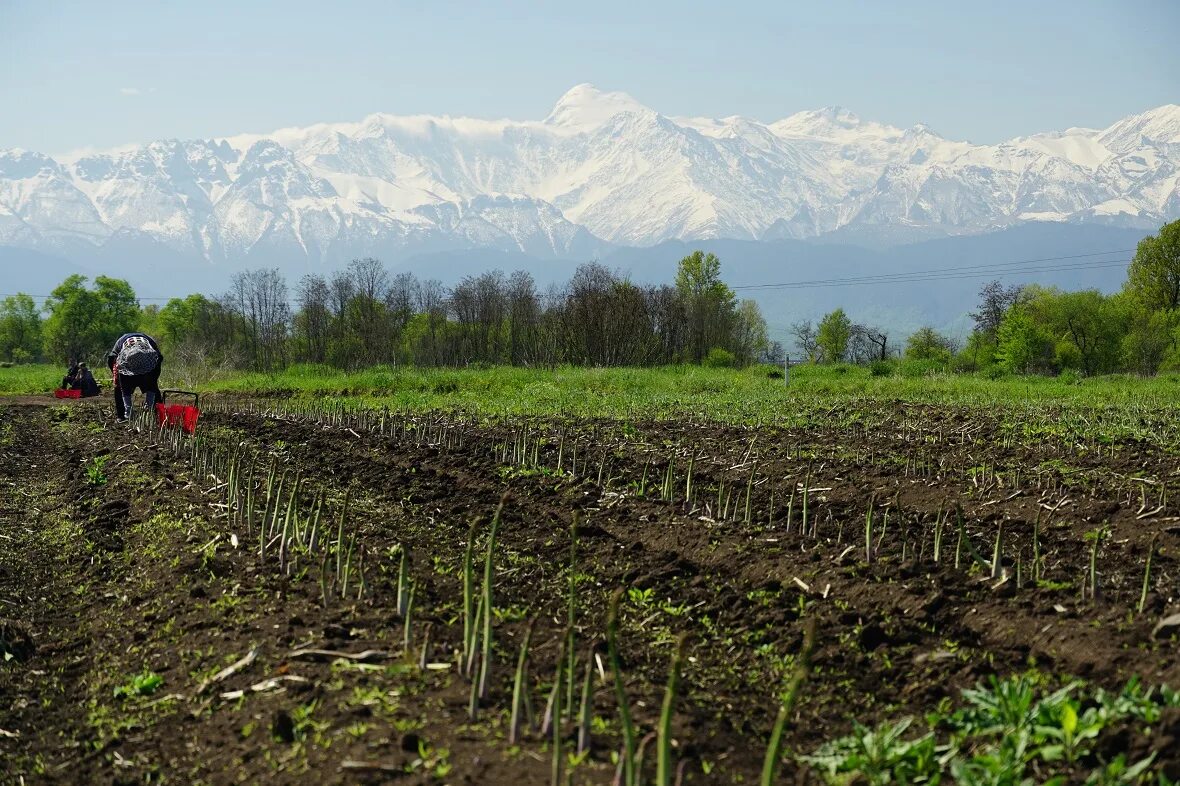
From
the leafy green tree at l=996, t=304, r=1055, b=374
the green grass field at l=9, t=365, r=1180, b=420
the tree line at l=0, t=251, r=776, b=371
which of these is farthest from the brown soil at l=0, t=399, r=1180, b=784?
the tree line at l=0, t=251, r=776, b=371

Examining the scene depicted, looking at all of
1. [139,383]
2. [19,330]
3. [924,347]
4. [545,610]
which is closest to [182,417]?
[139,383]

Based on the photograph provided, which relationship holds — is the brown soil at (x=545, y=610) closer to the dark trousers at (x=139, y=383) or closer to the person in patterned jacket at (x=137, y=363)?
the person in patterned jacket at (x=137, y=363)

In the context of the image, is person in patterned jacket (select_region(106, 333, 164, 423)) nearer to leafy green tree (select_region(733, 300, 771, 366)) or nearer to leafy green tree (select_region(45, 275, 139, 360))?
leafy green tree (select_region(733, 300, 771, 366))

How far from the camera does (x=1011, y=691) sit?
4.11m

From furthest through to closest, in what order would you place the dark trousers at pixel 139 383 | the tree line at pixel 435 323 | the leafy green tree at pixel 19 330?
the leafy green tree at pixel 19 330 → the tree line at pixel 435 323 → the dark trousers at pixel 139 383

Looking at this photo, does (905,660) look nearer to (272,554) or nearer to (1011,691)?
(1011,691)

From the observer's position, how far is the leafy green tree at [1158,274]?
61.2 metres

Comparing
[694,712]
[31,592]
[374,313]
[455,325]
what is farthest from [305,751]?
[455,325]

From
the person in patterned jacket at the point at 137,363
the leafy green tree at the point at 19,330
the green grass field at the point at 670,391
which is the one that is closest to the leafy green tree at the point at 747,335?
the green grass field at the point at 670,391

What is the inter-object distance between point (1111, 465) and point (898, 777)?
30.8 feet

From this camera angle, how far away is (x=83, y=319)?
77.4m

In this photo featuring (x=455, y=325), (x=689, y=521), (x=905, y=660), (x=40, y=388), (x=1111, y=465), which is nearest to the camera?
(x=905, y=660)

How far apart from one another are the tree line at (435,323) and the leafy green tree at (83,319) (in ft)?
0.36

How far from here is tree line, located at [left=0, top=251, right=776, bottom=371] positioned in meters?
65.8
